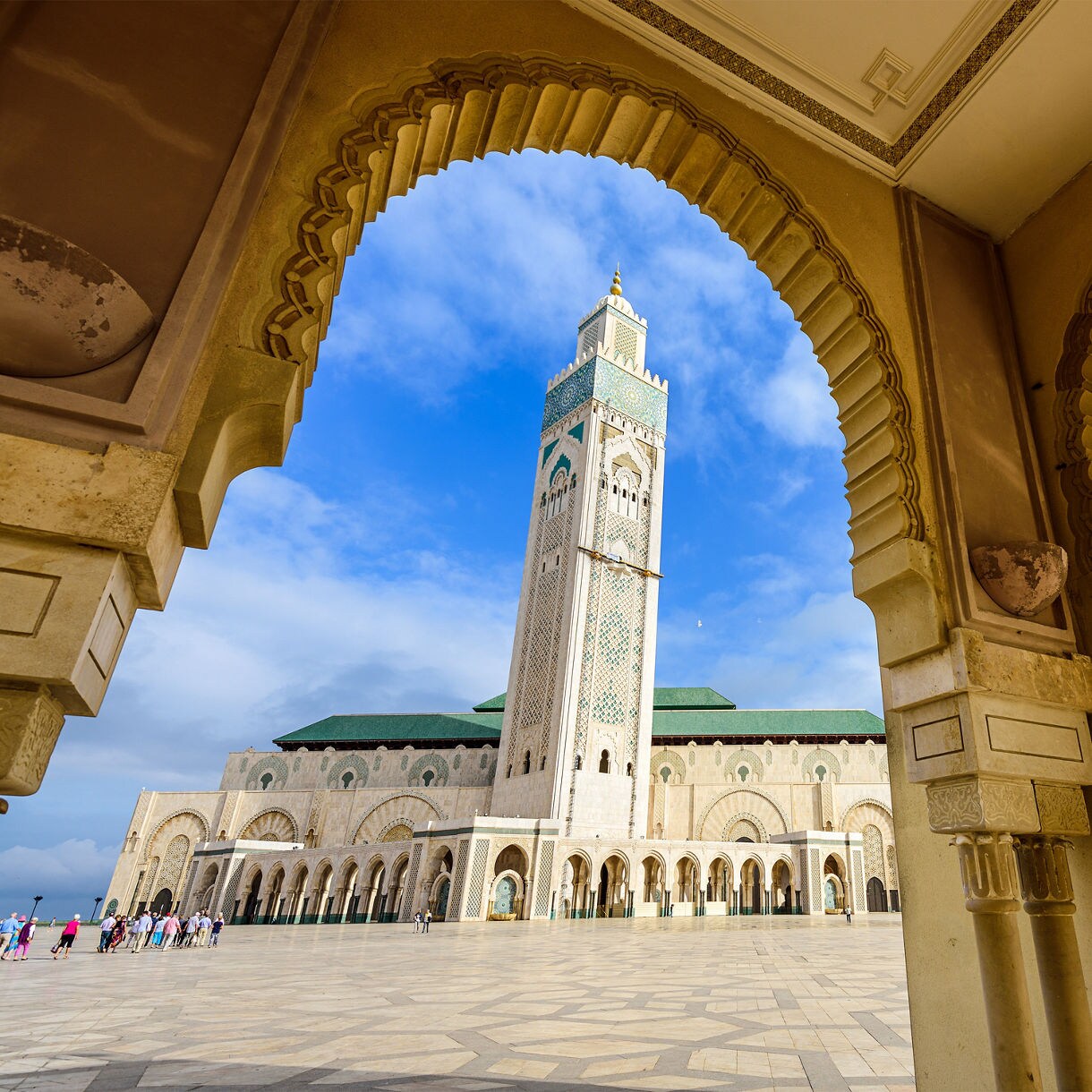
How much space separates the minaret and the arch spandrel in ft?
52.1

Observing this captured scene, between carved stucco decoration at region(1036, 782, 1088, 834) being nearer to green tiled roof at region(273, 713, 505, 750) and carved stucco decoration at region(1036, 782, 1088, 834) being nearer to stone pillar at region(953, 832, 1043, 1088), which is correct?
stone pillar at region(953, 832, 1043, 1088)

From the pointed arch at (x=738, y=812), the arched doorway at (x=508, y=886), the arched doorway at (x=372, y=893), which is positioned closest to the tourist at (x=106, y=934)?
the arched doorway at (x=508, y=886)

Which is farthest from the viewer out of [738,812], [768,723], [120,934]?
[768,723]

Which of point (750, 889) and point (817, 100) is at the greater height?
point (817, 100)

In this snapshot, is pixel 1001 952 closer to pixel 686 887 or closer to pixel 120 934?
pixel 120 934

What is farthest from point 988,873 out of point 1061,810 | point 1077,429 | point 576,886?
point 576,886

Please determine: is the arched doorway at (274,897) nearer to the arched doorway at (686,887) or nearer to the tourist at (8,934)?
the arched doorway at (686,887)

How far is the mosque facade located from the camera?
16234 mm

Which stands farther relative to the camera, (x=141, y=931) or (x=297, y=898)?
(x=297, y=898)

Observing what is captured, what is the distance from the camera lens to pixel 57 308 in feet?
3.97

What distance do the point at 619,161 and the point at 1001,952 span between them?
2.32 meters

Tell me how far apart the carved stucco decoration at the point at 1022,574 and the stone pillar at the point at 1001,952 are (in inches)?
25.2

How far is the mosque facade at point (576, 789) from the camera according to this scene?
53.3 ft

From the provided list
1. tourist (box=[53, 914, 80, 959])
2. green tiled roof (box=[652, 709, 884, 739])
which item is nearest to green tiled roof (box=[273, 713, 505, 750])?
green tiled roof (box=[652, 709, 884, 739])
